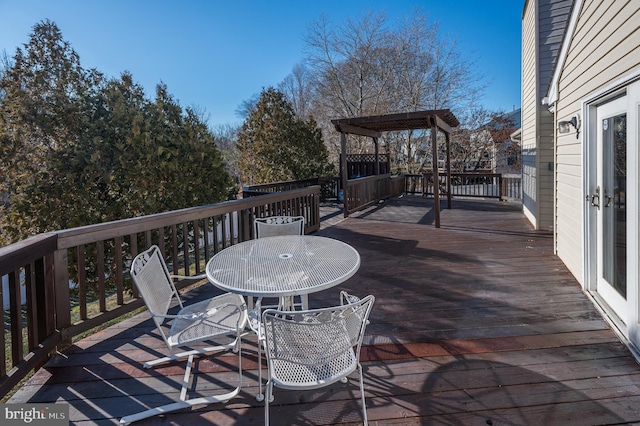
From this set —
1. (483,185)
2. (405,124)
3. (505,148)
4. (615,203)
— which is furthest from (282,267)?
(505,148)

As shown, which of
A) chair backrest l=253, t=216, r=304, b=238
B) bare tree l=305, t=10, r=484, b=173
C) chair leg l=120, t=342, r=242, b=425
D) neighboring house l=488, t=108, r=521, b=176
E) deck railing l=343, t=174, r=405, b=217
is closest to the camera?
chair leg l=120, t=342, r=242, b=425

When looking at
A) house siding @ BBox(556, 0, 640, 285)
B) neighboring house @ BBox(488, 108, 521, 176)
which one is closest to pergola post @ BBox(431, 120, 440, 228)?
house siding @ BBox(556, 0, 640, 285)

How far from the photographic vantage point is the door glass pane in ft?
9.01

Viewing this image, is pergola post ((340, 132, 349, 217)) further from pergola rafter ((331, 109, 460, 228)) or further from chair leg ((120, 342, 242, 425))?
chair leg ((120, 342, 242, 425))

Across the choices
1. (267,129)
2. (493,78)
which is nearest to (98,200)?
(267,129)

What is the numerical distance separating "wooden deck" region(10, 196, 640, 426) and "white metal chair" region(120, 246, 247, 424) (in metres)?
0.06

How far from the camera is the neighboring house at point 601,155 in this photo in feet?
8.05

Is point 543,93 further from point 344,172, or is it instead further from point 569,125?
point 344,172

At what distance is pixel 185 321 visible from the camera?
2.32m

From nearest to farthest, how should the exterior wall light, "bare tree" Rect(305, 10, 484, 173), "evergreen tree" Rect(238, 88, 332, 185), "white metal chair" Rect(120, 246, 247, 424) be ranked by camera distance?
"white metal chair" Rect(120, 246, 247, 424)
the exterior wall light
"evergreen tree" Rect(238, 88, 332, 185)
"bare tree" Rect(305, 10, 484, 173)

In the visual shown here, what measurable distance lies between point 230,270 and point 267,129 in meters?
8.99

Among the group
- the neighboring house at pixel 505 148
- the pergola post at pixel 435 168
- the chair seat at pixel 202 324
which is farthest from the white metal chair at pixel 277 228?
the neighboring house at pixel 505 148

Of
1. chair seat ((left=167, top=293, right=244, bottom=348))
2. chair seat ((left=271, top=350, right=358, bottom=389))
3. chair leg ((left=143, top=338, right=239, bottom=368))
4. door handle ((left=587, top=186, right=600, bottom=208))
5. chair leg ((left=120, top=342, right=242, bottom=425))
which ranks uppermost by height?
door handle ((left=587, top=186, right=600, bottom=208))

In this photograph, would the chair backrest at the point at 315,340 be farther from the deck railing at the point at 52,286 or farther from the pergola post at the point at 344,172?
the pergola post at the point at 344,172
